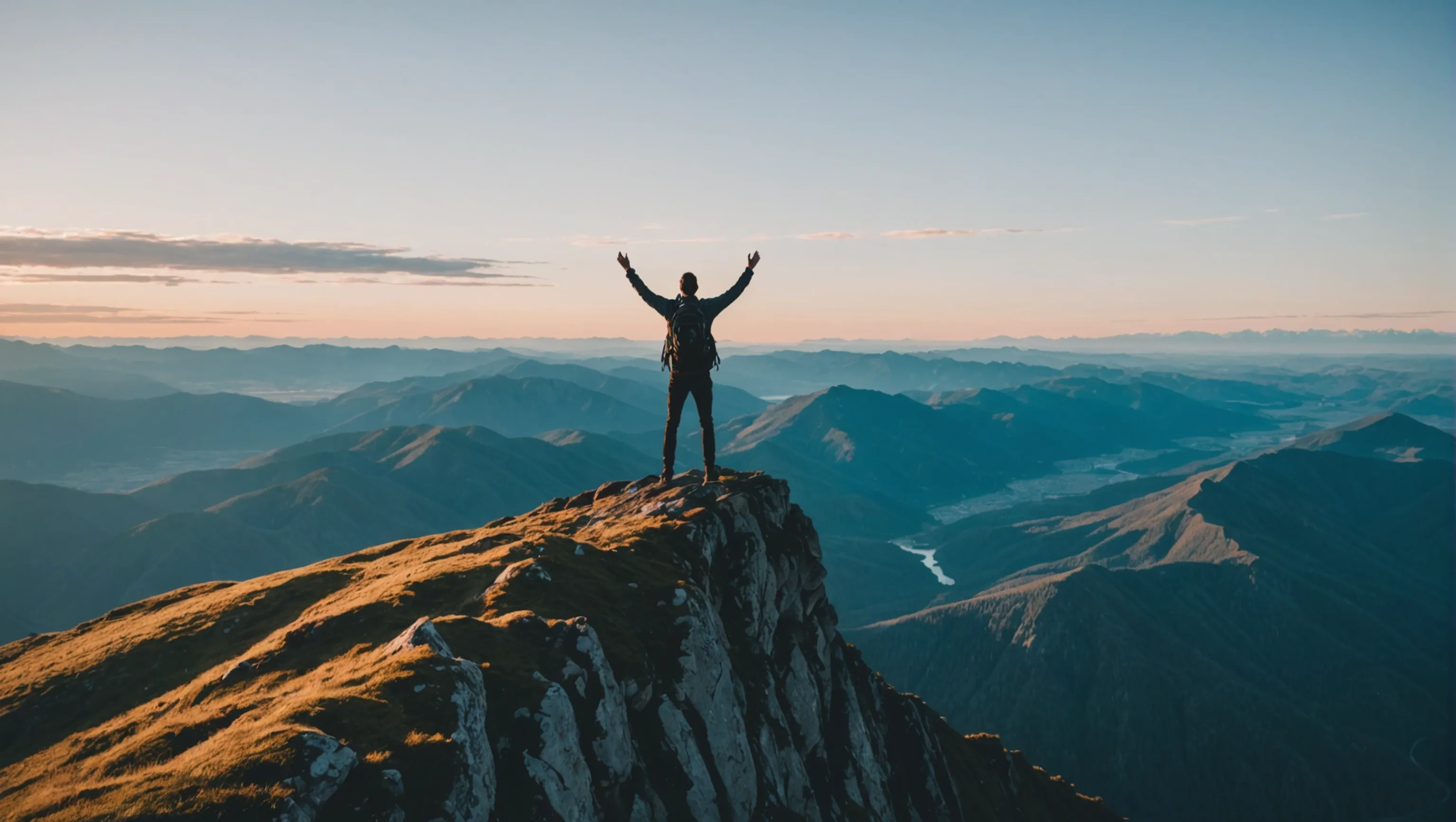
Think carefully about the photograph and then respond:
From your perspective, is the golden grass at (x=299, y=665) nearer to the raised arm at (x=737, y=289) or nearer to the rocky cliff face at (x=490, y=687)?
the rocky cliff face at (x=490, y=687)

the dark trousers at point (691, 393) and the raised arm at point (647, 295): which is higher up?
the raised arm at point (647, 295)

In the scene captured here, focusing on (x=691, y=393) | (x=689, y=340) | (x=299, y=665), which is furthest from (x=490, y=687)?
(x=689, y=340)

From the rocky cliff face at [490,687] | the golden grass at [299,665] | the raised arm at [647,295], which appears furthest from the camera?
the raised arm at [647,295]

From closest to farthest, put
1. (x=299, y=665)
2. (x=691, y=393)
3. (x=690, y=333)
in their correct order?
(x=299, y=665), (x=690, y=333), (x=691, y=393)

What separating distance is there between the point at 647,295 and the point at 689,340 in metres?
2.87

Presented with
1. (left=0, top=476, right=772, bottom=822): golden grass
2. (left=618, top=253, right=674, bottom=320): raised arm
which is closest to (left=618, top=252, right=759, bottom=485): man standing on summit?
(left=618, top=253, right=674, bottom=320): raised arm

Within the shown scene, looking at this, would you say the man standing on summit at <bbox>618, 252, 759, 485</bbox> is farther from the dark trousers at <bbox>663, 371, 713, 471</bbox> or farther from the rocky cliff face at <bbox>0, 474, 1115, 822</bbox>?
the rocky cliff face at <bbox>0, 474, 1115, 822</bbox>

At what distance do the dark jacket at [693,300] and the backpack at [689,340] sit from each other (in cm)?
11

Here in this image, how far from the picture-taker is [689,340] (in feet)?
115

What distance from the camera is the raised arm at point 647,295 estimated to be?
3222cm

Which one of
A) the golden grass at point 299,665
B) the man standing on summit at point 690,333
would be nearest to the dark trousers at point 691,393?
the man standing on summit at point 690,333

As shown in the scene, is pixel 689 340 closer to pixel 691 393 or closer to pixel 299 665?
pixel 691 393

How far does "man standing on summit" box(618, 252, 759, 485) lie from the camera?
33750 mm

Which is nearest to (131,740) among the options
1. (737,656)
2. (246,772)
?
(246,772)
